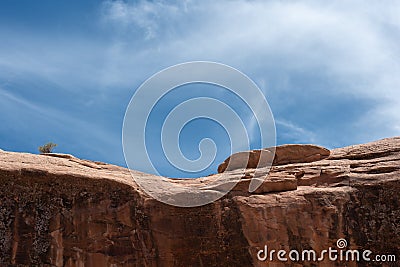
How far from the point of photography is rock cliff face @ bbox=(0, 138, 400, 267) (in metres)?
21.8

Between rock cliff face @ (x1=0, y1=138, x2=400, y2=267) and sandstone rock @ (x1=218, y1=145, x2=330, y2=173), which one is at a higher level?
sandstone rock @ (x1=218, y1=145, x2=330, y2=173)

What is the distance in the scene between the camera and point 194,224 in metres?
22.8

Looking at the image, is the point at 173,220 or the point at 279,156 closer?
the point at 173,220

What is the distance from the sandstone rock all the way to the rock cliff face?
327cm

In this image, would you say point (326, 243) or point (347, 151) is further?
point (347, 151)

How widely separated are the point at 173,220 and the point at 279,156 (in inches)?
300

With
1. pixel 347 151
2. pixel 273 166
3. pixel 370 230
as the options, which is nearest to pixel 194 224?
pixel 273 166

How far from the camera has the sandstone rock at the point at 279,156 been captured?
26.7 meters

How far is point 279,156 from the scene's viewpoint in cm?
2723

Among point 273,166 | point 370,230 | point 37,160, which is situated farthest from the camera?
point 273,166

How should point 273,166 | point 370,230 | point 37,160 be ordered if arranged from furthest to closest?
point 273,166, point 37,160, point 370,230

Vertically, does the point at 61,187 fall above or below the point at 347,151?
below

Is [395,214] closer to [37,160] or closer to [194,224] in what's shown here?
[194,224]

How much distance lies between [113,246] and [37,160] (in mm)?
5603
